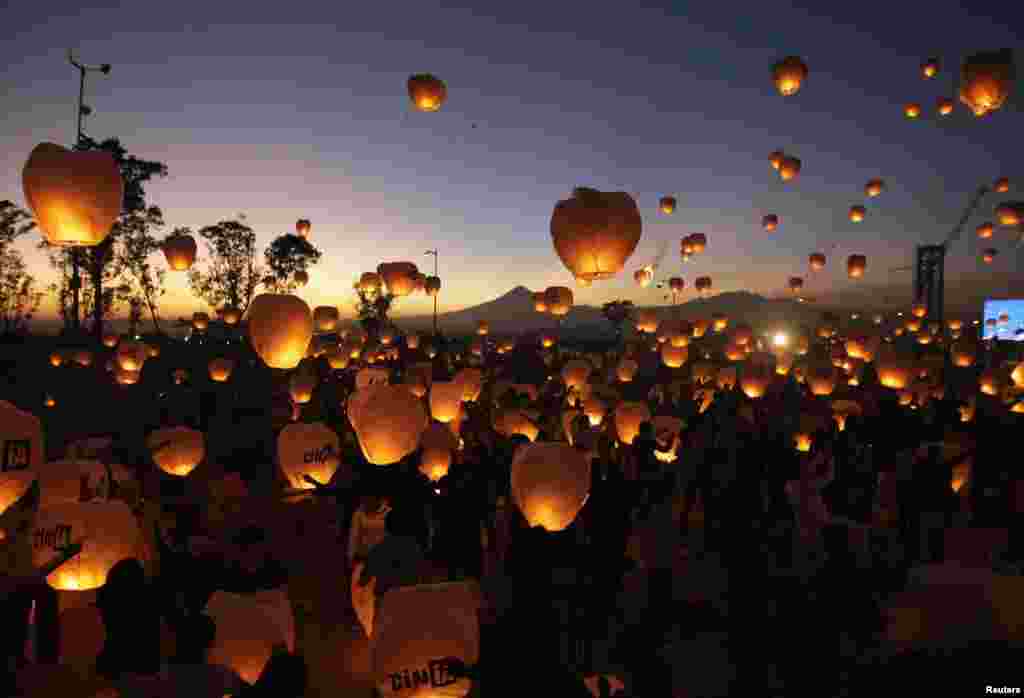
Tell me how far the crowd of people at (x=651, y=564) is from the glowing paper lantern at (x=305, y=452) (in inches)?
19.5

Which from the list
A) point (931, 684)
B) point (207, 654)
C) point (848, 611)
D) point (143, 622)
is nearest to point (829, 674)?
point (848, 611)

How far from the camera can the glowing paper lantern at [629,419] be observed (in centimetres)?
743

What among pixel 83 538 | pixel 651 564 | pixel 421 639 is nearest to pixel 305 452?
pixel 83 538

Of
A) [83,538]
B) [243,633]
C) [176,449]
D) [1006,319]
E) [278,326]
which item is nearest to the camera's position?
[243,633]

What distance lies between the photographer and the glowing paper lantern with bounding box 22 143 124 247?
3006mm

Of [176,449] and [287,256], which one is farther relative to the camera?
[287,256]

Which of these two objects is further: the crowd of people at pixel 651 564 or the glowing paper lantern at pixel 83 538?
the glowing paper lantern at pixel 83 538

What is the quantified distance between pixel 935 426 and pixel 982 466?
95cm

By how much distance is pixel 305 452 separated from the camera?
4.75 m

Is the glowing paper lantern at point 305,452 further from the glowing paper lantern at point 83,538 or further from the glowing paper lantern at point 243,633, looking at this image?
the glowing paper lantern at point 243,633

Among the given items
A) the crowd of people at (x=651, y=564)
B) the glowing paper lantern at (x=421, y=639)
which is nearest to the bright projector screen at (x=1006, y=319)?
the crowd of people at (x=651, y=564)

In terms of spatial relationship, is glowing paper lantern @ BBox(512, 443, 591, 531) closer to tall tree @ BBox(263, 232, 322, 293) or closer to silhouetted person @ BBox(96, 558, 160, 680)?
silhouetted person @ BBox(96, 558, 160, 680)

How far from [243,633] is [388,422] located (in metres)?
1.73

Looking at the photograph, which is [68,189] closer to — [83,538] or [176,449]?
[83,538]
